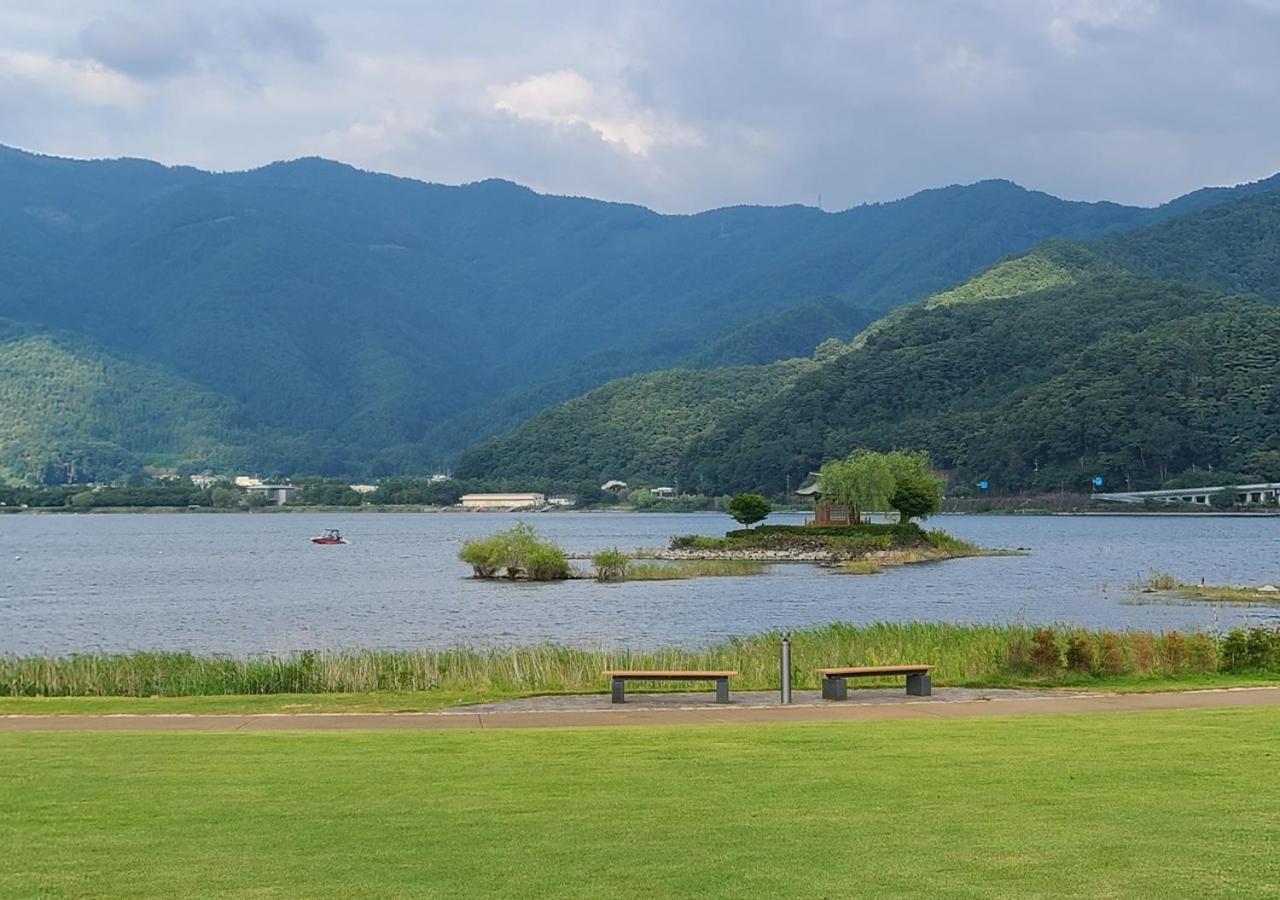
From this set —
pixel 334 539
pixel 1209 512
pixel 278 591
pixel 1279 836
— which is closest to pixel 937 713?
pixel 1279 836

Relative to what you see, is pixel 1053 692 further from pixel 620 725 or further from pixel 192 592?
pixel 192 592

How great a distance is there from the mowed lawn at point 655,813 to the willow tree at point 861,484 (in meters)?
87.4

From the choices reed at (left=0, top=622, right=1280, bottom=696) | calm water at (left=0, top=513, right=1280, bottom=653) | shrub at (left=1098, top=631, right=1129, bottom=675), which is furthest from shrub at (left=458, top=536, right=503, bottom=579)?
shrub at (left=1098, top=631, right=1129, bottom=675)

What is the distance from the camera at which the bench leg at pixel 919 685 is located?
2245cm

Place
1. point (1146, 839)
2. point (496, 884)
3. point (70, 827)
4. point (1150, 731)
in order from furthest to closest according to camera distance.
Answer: point (1150, 731)
point (70, 827)
point (1146, 839)
point (496, 884)

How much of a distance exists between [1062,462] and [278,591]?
140 metres

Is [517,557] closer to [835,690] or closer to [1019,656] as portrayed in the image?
[1019,656]

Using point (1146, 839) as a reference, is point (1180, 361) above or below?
above

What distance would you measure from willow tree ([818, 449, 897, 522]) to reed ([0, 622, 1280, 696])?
239 feet

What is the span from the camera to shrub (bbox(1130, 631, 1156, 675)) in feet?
83.6

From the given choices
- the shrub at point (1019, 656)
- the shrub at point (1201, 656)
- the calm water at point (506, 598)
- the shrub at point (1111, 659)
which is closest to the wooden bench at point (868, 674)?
the shrub at point (1019, 656)

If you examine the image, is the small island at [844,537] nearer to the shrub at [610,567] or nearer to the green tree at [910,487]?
the green tree at [910,487]

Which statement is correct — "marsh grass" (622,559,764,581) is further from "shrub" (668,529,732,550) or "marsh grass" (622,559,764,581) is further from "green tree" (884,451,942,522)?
"green tree" (884,451,942,522)

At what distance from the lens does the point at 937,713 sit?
1964 centimetres
